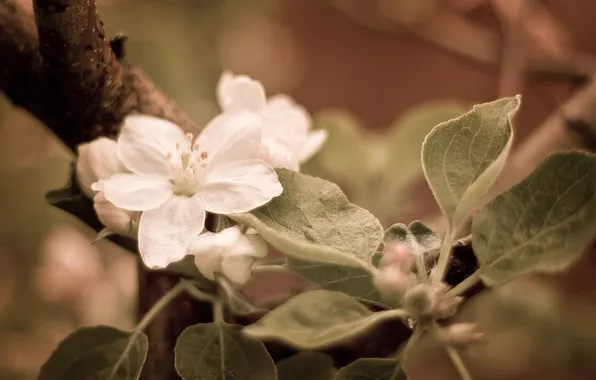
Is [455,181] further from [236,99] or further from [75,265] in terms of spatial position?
[75,265]

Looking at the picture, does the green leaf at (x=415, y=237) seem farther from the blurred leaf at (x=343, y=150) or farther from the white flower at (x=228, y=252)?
the blurred leaf at (x=343, y=150)

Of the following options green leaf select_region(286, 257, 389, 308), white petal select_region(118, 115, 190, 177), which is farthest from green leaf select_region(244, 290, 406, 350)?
white petal select_region(118, 115, 190, 177)

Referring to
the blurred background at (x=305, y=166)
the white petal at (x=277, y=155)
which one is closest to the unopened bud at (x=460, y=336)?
the white petal at (x=277, y=155)

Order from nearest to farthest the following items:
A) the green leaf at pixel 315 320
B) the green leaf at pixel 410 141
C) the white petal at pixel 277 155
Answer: the green leaf at pixel 315 320, the white petal at pixel 277 155, the green leaf at pixel 410 141

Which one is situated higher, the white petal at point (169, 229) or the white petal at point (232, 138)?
the white petal at point (232, 138)

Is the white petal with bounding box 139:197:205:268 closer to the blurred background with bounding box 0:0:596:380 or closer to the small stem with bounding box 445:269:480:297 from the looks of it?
the small stem with bounding box 445:269:480:297

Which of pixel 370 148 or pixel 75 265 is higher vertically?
pixel 370 148

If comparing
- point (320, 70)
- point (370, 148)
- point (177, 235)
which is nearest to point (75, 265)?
point (370, 148)
